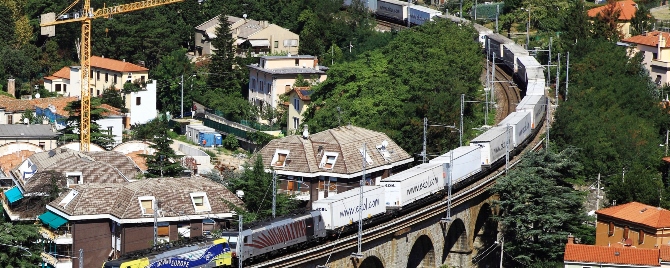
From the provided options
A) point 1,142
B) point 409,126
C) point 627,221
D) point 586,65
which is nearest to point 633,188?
point 627,221

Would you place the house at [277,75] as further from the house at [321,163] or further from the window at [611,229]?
the window at [611,229]

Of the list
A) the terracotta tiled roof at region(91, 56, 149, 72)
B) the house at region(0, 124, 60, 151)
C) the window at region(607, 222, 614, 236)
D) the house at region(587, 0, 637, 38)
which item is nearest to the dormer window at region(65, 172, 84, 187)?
the house at region(0, 124, 60, 151)

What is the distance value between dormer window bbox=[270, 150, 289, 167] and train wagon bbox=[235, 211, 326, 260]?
13.7m

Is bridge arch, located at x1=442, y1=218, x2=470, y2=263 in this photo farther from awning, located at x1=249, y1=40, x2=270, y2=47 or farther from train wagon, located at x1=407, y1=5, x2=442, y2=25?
train wagon, located at x1=407, y1=5, x2=442, y2=25

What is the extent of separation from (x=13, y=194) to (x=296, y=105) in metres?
35.0

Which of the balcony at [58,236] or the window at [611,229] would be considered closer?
the balcony at [58,236]

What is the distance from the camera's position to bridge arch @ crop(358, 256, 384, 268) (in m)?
64.5

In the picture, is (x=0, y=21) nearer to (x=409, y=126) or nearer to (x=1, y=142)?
(x=1, y=142)

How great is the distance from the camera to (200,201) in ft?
213

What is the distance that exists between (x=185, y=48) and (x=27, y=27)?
13.1 meters

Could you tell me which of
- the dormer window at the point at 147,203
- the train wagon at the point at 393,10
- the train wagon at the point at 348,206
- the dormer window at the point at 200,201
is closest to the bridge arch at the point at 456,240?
the train wagon at the point at 348,206

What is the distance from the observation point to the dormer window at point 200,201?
211 ft

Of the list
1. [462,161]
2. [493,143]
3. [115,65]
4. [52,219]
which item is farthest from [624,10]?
[52,219]

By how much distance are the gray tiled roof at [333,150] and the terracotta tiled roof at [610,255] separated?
425 inches
